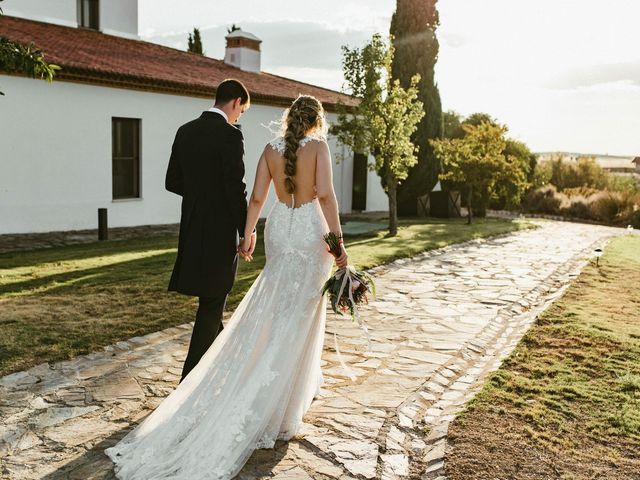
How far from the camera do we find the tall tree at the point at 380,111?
16.6 metres

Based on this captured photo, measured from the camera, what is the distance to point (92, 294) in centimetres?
905

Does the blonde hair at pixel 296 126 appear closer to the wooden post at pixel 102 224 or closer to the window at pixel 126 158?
the wooden post at pixel 102 224

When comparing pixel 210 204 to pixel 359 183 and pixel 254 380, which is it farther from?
pixel 359 183

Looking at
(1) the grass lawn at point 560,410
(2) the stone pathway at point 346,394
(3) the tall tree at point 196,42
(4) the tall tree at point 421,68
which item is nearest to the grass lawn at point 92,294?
(2) the stone pathway at point 346,394

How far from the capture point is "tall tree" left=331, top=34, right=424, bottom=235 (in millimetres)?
16594

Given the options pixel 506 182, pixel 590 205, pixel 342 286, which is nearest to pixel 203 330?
pixel 342 286

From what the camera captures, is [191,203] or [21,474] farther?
[191,203]

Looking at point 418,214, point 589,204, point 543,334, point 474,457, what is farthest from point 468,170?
point 474,457

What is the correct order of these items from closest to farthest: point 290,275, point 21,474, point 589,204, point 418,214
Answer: point 21,474, point 290,275, point 418,214, point 589,204

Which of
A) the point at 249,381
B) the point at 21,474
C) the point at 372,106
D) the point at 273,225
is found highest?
the point at 372,106

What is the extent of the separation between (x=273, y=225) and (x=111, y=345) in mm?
2687

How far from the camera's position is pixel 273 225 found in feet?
16.4

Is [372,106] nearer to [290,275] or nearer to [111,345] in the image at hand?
[111,345]

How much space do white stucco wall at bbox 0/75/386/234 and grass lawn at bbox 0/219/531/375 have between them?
2.15 meters
